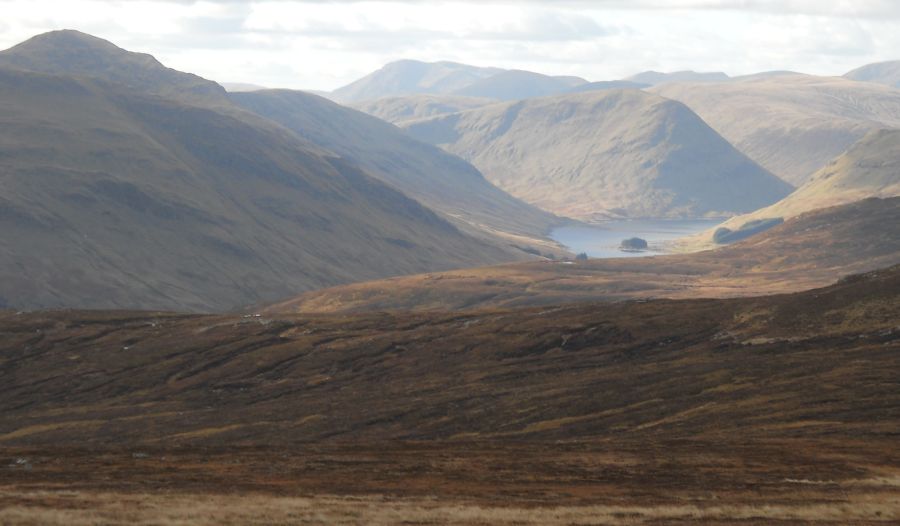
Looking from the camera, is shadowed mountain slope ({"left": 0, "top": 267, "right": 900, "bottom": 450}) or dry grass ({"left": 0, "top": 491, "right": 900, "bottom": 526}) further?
A: shadowed mountain slope ({"left": 0, "top": 267, "right": 900, "bottom": 450})

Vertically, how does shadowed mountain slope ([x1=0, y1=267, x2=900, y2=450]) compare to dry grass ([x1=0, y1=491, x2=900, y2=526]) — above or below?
below

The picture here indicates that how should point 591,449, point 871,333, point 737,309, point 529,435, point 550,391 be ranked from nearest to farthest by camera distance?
point 591,449 → point 529,435 → point 550,391 → point 871,333 → point 737,309

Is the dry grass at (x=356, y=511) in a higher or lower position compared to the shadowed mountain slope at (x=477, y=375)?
higher

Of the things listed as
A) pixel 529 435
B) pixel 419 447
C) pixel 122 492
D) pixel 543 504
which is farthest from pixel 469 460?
pixel 529 435

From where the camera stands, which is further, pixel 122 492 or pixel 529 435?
pixel 529 435

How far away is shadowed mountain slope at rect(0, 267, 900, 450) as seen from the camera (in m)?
104

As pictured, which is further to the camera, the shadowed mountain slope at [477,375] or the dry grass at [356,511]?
the shadowed mountain slope at [477,375]

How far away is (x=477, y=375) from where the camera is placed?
141250 mm

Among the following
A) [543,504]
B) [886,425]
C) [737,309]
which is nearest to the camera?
[543,504]

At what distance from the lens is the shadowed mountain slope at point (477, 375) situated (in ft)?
340

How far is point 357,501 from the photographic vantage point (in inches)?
2287

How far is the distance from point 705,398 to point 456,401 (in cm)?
2720

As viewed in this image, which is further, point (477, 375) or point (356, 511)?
point (477, 375)

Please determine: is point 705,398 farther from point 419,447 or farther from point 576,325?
point 576,325
